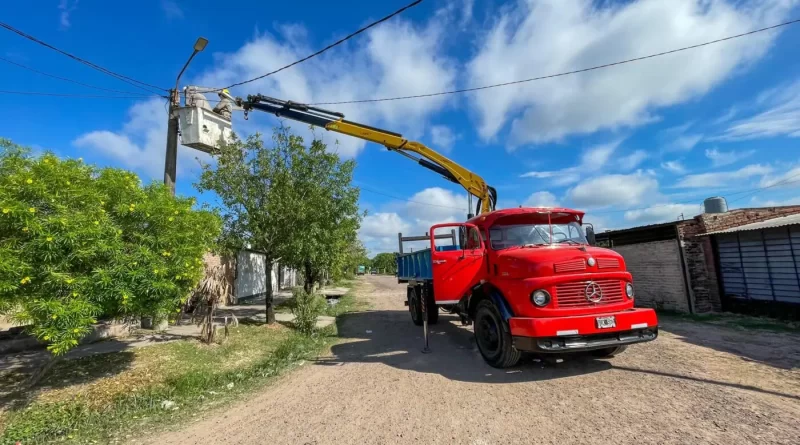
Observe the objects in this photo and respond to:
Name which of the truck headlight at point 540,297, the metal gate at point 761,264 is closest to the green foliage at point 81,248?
the truck headlight at point 540,297

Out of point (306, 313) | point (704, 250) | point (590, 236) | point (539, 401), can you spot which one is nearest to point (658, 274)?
point (704, 250)

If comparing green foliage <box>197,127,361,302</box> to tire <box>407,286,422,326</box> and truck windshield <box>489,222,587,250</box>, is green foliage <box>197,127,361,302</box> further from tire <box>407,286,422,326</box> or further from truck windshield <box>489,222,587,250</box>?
truck windshield <box>489,222,587,250</box>

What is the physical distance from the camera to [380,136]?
37.3 feet

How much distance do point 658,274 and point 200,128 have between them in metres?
14.1

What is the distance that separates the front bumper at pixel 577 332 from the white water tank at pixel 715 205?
10413mm

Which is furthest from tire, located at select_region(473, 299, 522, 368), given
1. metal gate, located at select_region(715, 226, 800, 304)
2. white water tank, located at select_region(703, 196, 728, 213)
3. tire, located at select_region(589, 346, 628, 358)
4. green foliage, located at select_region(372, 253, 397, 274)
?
green foliage, located at select_region(372, 253, 397, 274)

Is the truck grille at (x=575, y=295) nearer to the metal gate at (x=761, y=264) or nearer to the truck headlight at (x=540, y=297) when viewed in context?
the truck headlight at (x=540, y=297)

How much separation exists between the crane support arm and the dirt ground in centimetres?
569

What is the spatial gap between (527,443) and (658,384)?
2.53 m

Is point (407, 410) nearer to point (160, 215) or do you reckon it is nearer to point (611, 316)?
point (611, 316)

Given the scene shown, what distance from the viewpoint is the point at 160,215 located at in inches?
213

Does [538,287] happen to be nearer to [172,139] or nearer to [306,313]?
[306,313]

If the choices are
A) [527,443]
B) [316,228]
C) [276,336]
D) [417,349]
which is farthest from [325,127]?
[527,443]

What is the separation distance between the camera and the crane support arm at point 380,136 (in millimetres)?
11086
